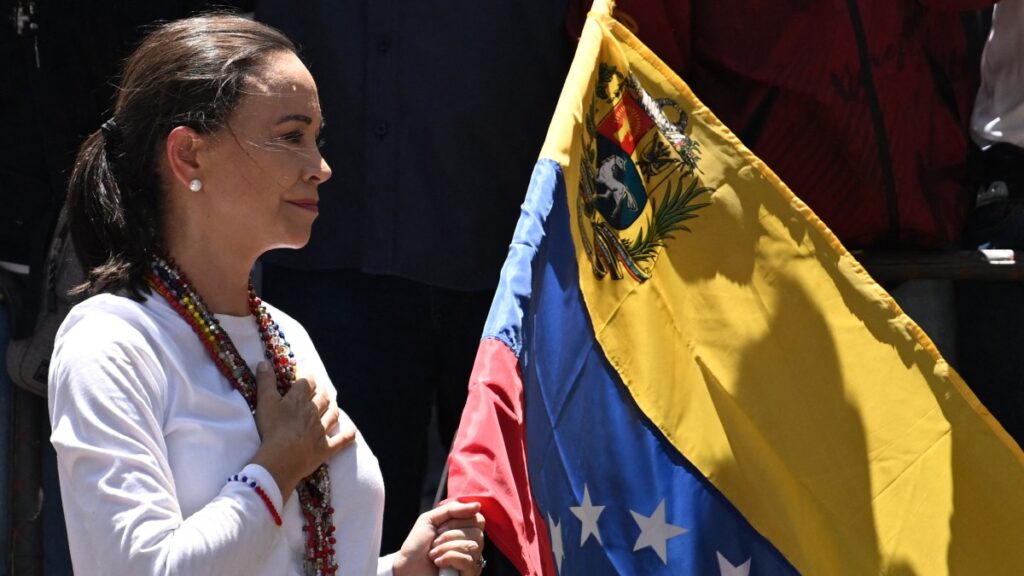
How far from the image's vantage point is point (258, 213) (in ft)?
7.59

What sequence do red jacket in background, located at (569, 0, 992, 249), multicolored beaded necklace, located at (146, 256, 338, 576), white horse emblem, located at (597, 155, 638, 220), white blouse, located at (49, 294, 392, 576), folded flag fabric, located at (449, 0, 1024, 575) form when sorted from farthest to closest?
red jacket in background, located at (569, 0, 992, 249)
white horse emblem, located at (597, 155, 638, 220)
folded flag fabric, located at (449, 0, 1024, 575)
multicolored beaded necklace, located at (146, 256, 338, 576)
white blouse, located at (49, 294, 392, 576)

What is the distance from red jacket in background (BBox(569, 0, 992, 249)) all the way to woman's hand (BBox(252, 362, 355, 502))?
1385 mm

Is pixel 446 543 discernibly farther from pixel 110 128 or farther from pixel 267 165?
pixel 110 128

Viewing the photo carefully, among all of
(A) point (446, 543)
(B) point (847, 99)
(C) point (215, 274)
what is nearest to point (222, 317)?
(C) point (215, 274)

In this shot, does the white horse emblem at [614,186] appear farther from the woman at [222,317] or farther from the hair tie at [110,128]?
the hair tie at [110,128]

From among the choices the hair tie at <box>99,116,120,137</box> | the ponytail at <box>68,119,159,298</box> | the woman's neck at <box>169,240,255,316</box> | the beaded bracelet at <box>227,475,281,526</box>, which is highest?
the hair tie at <box>99,116,120,137</box>

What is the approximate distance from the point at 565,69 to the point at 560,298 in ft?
3.36

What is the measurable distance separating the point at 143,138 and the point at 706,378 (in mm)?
1193

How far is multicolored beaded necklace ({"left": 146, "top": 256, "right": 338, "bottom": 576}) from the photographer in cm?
225

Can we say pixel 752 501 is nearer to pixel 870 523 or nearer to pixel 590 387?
pixel 870 523

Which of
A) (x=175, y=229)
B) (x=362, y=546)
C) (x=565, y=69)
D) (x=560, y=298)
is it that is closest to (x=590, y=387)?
(x=560, y=298)

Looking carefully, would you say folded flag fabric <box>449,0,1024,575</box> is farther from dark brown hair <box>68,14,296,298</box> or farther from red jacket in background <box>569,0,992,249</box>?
dark brown hair <box>68,14,296,298</box>

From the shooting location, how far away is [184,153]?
2.29 m

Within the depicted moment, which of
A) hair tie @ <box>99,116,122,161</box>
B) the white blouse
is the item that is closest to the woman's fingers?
the white blouse
